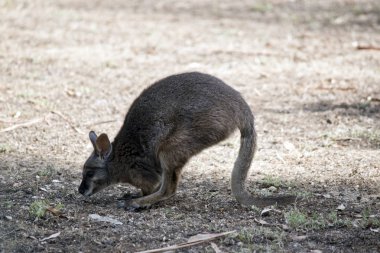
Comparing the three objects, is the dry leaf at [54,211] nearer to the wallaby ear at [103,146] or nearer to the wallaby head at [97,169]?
the wallaby head at [97,169]

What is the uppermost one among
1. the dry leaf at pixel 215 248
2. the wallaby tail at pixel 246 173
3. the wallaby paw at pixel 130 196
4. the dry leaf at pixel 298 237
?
the wallaby tail at pixel 246 173

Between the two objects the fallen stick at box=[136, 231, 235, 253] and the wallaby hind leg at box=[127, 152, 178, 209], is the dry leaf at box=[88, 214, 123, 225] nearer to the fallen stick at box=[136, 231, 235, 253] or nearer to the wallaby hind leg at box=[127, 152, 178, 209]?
the wallaby hind leg at box=[127, 152, 178, 209]

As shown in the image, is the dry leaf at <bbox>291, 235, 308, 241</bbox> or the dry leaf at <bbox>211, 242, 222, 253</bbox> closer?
the dry leaf at <bbox>211, 242, 222, 253</bbox>

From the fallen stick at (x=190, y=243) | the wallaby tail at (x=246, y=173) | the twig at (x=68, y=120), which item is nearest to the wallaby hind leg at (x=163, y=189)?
the wallaby tail at (x=246, y=173)

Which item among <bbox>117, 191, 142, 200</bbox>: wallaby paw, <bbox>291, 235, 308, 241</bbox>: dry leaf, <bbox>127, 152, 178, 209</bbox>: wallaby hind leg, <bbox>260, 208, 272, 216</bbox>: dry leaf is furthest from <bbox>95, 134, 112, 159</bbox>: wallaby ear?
<bbox>291, 235, 308, 241</bbox>: dry leaf

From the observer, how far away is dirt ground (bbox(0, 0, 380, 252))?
534cm

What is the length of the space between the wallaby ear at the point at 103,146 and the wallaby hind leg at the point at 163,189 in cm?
56

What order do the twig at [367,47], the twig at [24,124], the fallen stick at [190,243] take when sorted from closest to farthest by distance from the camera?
the fallen stick at [190,243] < the twig at [24,124] < the twig at [367,47]

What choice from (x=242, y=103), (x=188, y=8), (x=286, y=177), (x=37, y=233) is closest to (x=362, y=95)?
(x=286, y=177)

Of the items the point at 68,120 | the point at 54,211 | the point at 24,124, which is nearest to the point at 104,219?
the point at 54,211

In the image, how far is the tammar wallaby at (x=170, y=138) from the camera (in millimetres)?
5840

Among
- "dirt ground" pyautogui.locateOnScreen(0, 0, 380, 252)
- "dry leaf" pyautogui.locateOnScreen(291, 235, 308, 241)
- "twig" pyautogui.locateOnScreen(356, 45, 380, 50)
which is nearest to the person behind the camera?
"dry leaf" pyautogui.locateOnScreen(291, 235, 308, 241)

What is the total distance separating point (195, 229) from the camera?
537 centimetres

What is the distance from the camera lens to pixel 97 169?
6.34 meters
